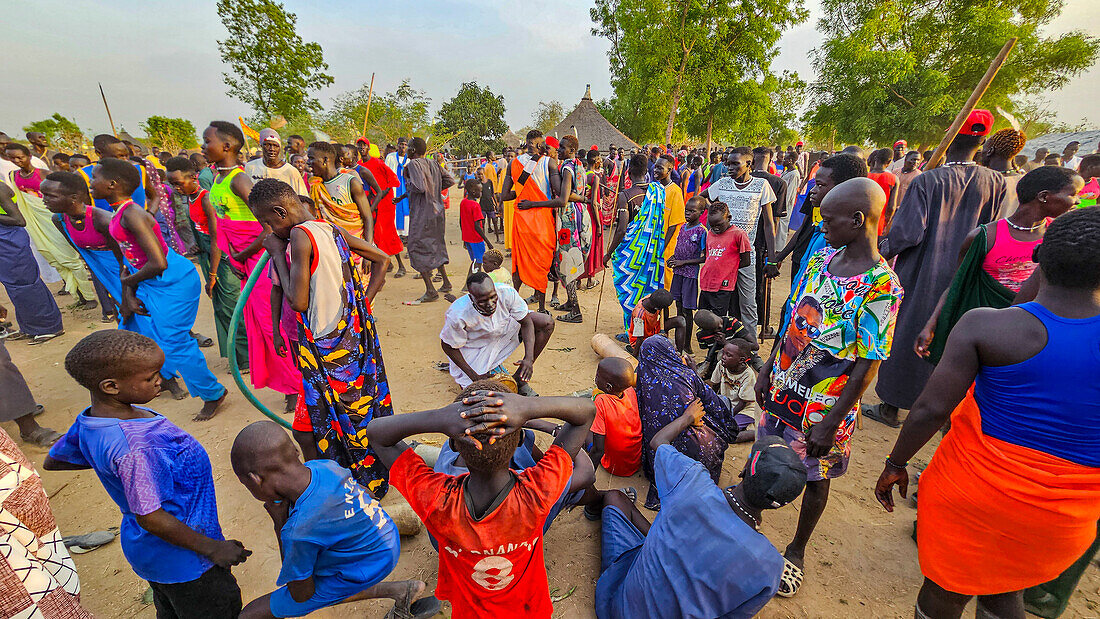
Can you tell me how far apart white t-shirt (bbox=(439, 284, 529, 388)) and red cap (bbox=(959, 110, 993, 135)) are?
341cm

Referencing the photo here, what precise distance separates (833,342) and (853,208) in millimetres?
567

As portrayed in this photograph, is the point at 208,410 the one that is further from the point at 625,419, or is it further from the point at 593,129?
the point at 593,129

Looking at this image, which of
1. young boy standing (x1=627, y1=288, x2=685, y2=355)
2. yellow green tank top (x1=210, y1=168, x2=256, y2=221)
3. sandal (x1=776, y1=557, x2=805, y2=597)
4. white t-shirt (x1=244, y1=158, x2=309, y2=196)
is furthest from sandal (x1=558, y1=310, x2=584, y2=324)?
sandal (x1=776, y1=557, x2=805, y2=597)

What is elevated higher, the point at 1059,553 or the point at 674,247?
the point at 674,247

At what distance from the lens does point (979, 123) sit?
3064mm

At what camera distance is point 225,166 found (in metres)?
3.80

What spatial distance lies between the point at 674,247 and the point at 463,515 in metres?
3.87

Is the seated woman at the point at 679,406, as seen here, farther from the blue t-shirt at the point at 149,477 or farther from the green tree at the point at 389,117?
the green tree at the point at 389,117

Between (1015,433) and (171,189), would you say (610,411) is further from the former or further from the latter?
(171,189)

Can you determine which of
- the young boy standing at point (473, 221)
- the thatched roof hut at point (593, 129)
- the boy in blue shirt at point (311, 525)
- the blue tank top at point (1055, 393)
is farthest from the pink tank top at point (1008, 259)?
the thatched roof hut at point (593, 129)

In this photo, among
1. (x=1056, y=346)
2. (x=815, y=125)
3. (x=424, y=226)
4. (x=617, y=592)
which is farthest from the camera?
(x=815, y=125)

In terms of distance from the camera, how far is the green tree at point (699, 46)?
20.6 m

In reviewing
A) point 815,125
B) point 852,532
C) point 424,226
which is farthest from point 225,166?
point 815,125

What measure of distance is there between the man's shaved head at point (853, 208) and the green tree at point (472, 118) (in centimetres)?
2616
